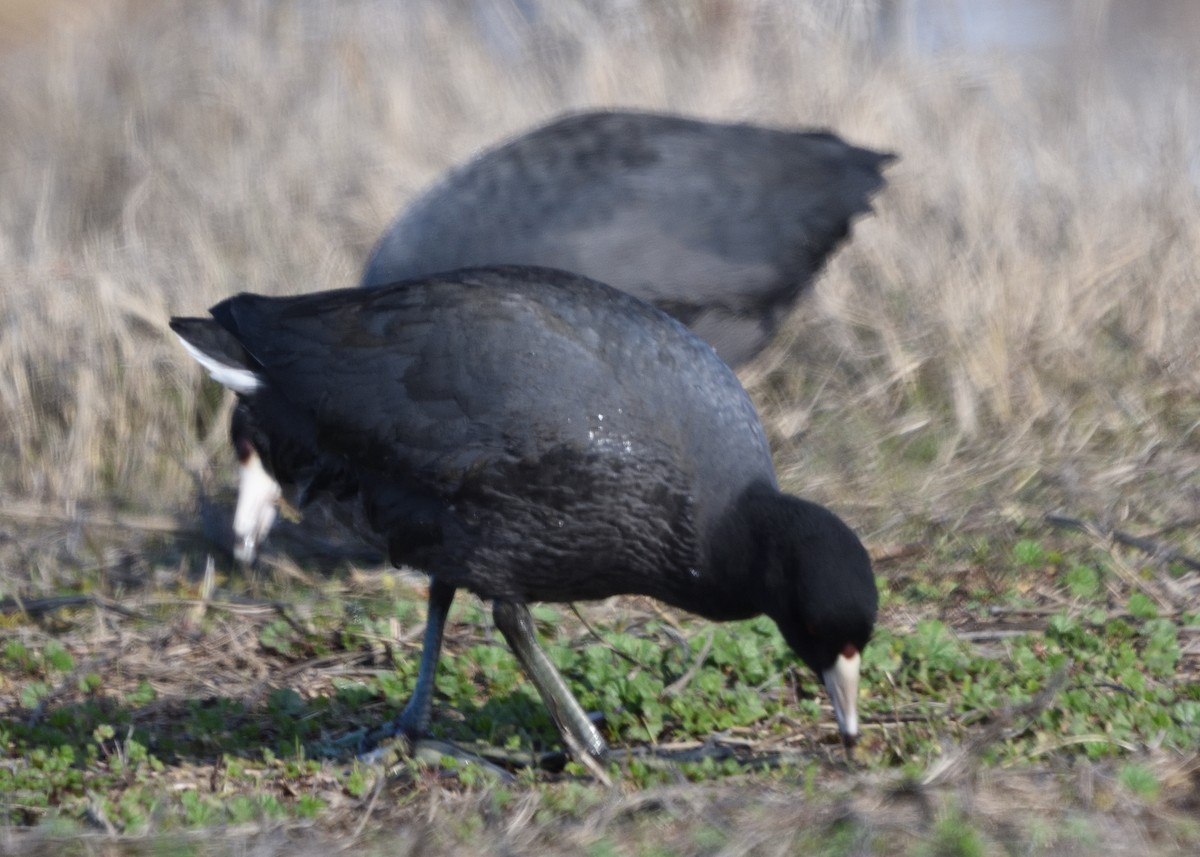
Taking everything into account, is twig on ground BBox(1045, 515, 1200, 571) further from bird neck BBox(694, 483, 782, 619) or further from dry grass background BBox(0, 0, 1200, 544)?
bird neck BBox(694, 483, 782, 619)

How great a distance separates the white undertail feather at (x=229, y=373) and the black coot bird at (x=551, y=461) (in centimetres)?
9

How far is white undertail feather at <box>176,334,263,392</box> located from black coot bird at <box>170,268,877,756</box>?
0.09 metres

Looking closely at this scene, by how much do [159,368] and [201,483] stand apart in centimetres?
81

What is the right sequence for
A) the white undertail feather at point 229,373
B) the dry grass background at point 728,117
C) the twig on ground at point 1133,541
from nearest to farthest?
the white undertail feather at point 229,373, the twig on ground at point 1133,541, the dry grass background at point 728,117

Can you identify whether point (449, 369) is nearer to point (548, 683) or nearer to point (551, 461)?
point (551, 461)

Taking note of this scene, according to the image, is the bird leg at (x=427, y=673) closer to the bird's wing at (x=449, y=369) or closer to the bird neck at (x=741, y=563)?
the bird's wing at (x=449, y=369)

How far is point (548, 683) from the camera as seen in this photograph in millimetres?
3594

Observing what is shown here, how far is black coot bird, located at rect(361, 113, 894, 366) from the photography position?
5.23 meters

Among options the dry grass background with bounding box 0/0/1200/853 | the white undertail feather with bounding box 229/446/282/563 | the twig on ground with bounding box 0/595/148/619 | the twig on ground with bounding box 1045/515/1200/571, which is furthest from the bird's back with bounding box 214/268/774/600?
the dry grass background with bounding box 0/0/1200/853

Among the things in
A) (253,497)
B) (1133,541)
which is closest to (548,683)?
(253,497)

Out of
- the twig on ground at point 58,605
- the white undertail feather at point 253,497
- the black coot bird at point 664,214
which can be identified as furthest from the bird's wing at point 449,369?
the black coot bird at point 664,214

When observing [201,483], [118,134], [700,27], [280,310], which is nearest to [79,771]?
[280,310]

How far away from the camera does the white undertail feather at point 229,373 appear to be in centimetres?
394

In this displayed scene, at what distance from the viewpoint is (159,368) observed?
235 inches
